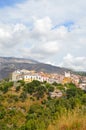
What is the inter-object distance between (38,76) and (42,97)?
103ft

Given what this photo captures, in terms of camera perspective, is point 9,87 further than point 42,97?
Yes

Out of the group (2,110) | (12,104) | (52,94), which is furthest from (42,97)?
(2,110)

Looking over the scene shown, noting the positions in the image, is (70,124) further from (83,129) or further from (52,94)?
(52,94)

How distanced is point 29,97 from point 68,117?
59646 mm

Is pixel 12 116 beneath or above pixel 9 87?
beneath

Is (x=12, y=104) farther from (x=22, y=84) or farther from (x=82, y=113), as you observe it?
(x=82, y=113)

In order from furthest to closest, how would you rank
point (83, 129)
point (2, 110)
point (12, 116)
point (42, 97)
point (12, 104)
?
point (42, 97) → point (12, 104) → point (2, 110) → point (12, 116) → point (83, 129)

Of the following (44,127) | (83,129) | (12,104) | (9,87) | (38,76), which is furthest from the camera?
(38,76)

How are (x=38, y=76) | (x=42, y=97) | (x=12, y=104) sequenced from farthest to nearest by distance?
(x=38, y=76)
(x=42, y=97)
(x=12, y=104)

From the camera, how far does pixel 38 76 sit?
96.6 meters

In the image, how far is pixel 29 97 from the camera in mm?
65688

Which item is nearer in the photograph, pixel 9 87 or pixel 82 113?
pixel 82 113

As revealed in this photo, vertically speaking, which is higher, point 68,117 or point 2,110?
point 68,117

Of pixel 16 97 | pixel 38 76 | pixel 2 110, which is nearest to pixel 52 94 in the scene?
A: pixel 16 97
